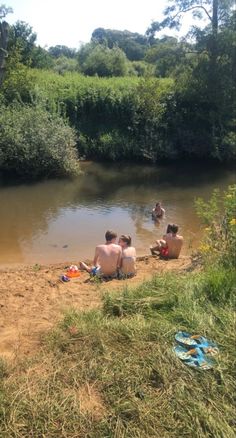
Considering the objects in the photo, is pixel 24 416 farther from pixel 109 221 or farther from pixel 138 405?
pixel 109 221

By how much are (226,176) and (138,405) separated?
18.0m

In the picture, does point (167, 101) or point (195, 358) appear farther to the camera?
point (167, 101)

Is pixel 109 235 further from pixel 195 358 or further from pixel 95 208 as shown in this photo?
pixel 95 208

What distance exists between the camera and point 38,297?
730 centimetres

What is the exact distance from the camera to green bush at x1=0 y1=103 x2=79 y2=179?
17828 millimetres

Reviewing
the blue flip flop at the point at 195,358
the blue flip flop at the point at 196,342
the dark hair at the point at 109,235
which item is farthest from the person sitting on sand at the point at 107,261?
the blue flip flop at the point at 195,358

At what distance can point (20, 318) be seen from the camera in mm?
6090

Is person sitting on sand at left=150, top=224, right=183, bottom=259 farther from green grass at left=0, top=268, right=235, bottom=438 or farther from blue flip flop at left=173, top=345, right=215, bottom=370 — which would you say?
blue flip flop at left=173, top=345, right=215, bottom=370

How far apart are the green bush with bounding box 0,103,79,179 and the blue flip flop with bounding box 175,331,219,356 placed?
14128 millimetres

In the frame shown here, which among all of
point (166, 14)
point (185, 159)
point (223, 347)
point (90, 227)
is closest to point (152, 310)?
point (223, 347)

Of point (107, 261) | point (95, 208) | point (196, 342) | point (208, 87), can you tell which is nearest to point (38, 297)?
point (107, 261)

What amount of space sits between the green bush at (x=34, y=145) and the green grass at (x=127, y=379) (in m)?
13.3

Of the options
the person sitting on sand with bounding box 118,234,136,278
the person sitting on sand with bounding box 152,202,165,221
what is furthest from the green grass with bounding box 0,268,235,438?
the person sitting on sand with bounding box 152,202,165,221

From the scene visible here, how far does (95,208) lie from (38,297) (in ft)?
27.5
